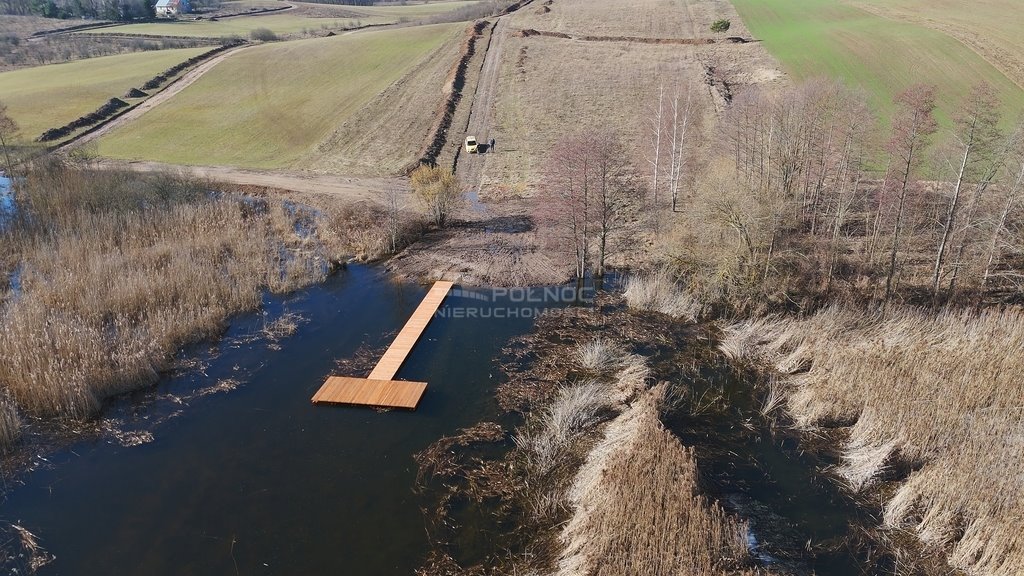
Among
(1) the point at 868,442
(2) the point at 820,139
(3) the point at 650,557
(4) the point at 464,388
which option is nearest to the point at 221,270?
(4) the point at 464,388

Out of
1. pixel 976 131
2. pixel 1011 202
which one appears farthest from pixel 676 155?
pixel 1011 202

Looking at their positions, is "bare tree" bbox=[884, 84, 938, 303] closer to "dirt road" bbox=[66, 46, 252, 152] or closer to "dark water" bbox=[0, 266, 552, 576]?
"dark water" bbox=[0, 266, 552, 576]

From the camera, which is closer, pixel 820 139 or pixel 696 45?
pixel 820 139

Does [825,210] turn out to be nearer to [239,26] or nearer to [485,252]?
[485,252]

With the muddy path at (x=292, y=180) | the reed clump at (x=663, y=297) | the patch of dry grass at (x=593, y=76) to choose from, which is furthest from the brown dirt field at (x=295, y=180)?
the reed clump at (x=663, y=297)

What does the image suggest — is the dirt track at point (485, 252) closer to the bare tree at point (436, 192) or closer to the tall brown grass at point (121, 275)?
the bare tree at point (436, 192)

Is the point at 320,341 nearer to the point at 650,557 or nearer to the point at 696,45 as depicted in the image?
the point at 650,557
